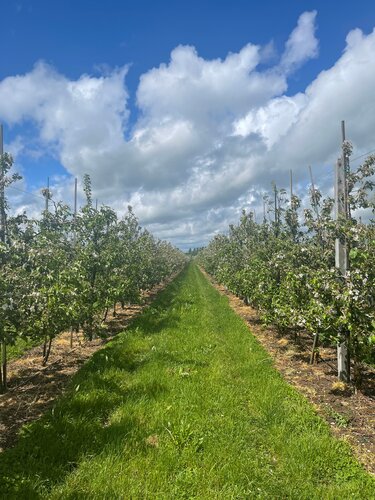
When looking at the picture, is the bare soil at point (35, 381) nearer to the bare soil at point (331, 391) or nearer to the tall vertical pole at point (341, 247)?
the bare soil at point (331, 391)

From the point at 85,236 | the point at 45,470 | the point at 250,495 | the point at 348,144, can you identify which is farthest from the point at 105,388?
the point at 348,144

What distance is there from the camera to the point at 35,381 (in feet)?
30.0

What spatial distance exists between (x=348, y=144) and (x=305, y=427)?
296 inches

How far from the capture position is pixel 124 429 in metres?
6.11

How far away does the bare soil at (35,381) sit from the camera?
6980 millimetres

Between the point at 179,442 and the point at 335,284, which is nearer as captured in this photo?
the point at 179,442

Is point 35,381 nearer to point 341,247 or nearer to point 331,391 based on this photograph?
point 331,391

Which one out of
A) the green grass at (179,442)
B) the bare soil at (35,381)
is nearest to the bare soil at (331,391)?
the green grass at (179,442)

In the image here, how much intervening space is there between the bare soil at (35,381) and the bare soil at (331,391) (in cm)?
586

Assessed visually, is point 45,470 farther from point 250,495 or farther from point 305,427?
point 305,427

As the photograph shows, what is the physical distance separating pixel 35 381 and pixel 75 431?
3.72 metres

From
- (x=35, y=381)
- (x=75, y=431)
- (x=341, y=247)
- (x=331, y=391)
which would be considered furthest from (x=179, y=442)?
(x=341, y=247)

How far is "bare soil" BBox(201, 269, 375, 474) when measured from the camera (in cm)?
622

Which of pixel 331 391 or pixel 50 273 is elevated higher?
pixel 50 273
